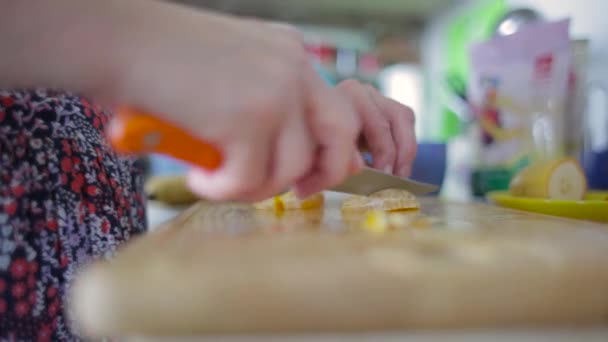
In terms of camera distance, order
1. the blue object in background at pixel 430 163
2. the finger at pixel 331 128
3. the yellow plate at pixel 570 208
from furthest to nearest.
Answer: the blue object in background at pixel 430 163 < the yellow plate at pixel 570 208 < the finger at pixel 331 128

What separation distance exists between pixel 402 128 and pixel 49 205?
0.44 metres

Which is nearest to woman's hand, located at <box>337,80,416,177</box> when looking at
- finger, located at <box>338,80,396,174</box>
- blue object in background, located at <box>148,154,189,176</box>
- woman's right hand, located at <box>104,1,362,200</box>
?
finger, located at <box>338,80,396,174</box>

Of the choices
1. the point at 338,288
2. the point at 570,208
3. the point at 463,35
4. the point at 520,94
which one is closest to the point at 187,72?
the point at 338,288

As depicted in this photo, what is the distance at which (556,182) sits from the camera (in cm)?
69

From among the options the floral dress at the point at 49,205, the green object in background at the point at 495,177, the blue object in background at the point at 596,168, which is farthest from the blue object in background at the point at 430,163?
the floral dress at the point at 49,205

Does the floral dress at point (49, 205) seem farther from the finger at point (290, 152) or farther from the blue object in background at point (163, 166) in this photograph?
the blue object in background at point (163, 166)

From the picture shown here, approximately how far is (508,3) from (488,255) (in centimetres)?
149

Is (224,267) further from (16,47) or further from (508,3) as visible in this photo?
(508,3)

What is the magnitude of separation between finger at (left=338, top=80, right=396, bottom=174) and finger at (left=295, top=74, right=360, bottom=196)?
190 millimetres

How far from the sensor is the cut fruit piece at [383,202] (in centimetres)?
60

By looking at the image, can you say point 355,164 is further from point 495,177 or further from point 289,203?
point 495,177

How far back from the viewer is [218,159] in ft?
1.16

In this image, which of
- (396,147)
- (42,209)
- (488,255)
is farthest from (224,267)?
(396,147)

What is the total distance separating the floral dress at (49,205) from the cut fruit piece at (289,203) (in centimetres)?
19
